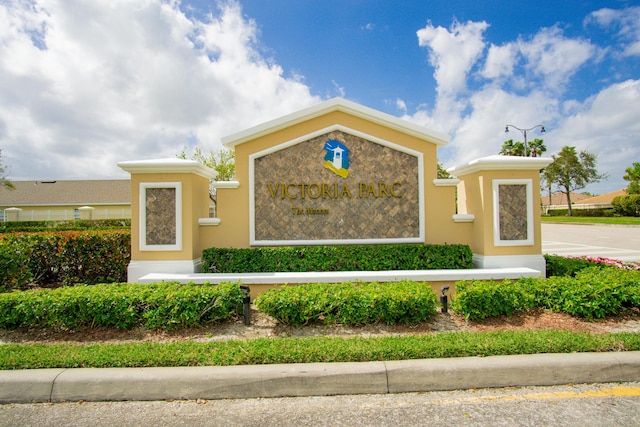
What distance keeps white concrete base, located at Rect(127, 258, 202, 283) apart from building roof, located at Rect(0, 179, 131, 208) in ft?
110

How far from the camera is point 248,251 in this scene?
8.27m

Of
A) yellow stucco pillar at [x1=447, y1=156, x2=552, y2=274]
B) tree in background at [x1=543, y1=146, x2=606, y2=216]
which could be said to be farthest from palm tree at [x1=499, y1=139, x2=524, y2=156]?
yellow stucco pillar at [x1=447, y1=156, x2=552, y2=274]

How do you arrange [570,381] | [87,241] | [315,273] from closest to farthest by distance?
[570,381], [315,273], [87,241]

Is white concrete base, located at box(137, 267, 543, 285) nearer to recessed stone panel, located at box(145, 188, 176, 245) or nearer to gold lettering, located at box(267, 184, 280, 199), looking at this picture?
recessed stone panel, located at box(145, 188, 176, 245)

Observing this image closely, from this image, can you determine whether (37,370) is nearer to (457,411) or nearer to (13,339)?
(13,339)

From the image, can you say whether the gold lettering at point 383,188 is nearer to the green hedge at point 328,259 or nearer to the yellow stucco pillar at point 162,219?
the green hedge at point 328,259

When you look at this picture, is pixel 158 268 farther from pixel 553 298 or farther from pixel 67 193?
pixel 67 193

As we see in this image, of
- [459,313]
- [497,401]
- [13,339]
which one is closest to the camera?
[497,401]

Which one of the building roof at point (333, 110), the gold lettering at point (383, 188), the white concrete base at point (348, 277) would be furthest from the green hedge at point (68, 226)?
the gold lettering at point (383, 188)

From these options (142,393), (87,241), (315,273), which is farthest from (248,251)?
(142,393)

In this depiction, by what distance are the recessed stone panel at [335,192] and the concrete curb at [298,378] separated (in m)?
4.98

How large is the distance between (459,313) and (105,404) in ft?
16.7

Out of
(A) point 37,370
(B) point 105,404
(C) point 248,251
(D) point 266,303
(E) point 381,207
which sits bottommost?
(B) point 105,404

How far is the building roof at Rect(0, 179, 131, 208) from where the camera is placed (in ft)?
124
